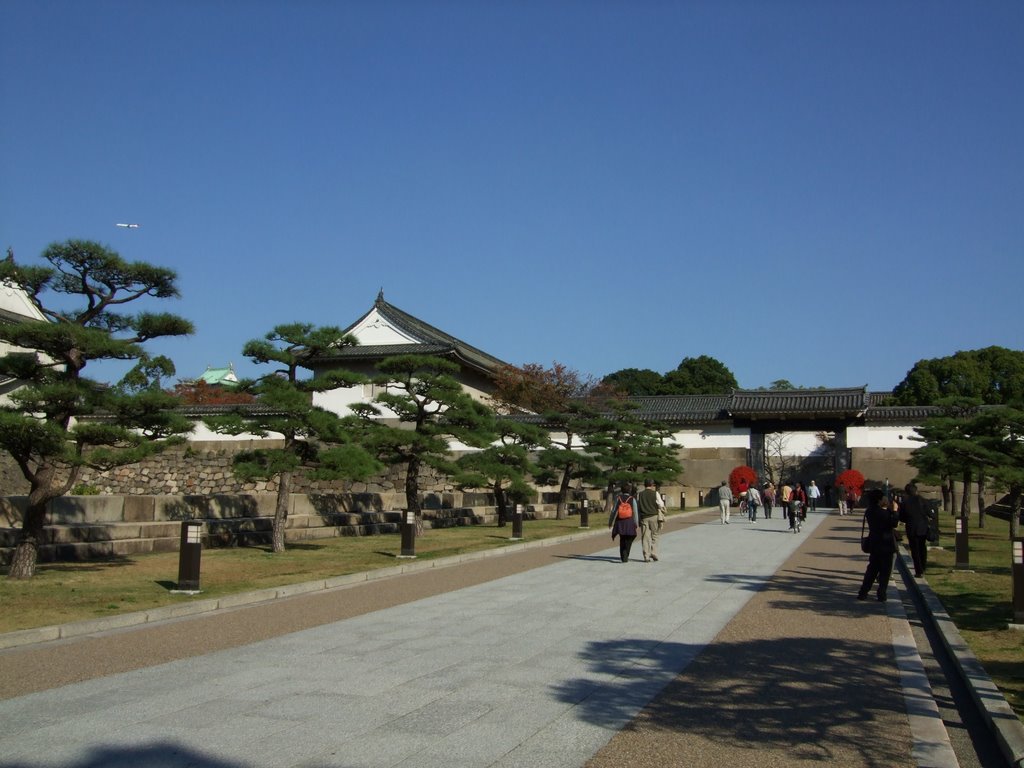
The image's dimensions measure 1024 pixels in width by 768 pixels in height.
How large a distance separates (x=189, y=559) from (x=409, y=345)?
28685 mm

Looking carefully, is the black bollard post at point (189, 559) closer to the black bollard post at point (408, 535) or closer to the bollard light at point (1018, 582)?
the black bollard post at point (408, 535)

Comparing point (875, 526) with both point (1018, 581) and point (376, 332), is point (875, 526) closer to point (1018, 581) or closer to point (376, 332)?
point (1018, 581)

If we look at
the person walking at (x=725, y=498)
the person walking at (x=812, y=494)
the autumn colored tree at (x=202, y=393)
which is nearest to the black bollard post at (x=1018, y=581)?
the person walking at (x=725, y=498)

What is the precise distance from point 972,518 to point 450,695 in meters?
35.5

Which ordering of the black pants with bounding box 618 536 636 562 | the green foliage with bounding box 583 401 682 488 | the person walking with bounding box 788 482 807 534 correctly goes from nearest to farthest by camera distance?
the black pants with bounding box 618 536 636 562, the person walking with bounding box 788 482 807 534, the green foliage with bounding box 583 401 682 488

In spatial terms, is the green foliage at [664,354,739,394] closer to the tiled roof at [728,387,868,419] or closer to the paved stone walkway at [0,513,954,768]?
the tiled roof at [728,387,868,419]

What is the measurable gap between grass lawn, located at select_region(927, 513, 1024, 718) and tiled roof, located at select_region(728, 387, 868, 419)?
2060 centimetres

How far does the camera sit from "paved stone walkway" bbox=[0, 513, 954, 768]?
5.47 metres

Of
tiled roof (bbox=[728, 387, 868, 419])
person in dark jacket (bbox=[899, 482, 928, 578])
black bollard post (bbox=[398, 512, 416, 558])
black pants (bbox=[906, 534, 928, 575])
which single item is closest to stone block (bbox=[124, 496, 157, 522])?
black bollard post (bbox=[398, 512, 416, 558])

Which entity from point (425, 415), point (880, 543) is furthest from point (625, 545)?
point (425, 415)

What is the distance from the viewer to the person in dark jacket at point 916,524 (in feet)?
51.3

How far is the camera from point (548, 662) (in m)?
8.12

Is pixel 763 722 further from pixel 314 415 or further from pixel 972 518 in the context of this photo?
pixel 972 518

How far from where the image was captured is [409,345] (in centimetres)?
4053
